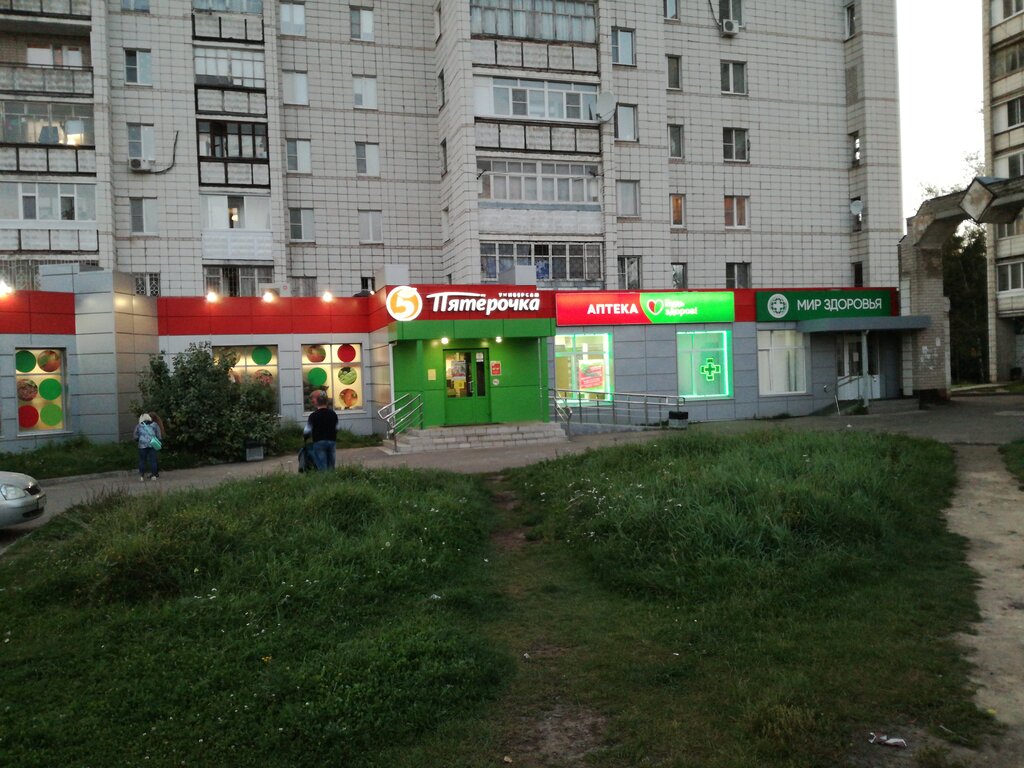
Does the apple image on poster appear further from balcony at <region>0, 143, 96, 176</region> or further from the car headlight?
the car headlight

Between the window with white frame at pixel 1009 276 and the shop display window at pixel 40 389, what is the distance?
45.0 m

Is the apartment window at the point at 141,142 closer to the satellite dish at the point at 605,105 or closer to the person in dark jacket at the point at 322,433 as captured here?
the satellite dish at the point at 605,105

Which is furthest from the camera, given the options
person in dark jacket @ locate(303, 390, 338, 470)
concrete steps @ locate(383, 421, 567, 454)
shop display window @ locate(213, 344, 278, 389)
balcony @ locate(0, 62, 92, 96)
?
balcony @ locate(0, 62, 92, 96)

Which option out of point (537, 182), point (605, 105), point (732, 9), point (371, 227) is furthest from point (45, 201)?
point (732, 9)

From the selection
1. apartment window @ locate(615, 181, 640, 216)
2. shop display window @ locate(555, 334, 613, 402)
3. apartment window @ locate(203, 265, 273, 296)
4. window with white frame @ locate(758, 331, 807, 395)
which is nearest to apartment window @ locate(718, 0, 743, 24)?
apartment window @ locate(615, 181, 640, 216)

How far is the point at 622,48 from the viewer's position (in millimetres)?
30516

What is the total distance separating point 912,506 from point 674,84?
25.8 metres

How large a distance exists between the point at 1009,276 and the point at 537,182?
97.9ft

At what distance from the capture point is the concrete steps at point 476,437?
22.3 meters

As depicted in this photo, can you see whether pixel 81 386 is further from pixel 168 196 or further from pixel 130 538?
pixel 130 538

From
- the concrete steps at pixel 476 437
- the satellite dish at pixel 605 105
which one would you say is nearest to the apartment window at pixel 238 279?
the concrete steps at pixel 476 437

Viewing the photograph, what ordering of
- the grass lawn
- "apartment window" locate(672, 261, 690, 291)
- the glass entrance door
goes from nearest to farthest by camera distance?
the grass lawn < the glass entrance door < "apartment window" locate(672, 261, 690, 291)

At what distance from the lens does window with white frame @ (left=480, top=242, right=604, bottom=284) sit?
93.4 feet

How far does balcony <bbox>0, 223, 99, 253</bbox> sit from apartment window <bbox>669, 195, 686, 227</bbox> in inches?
841
